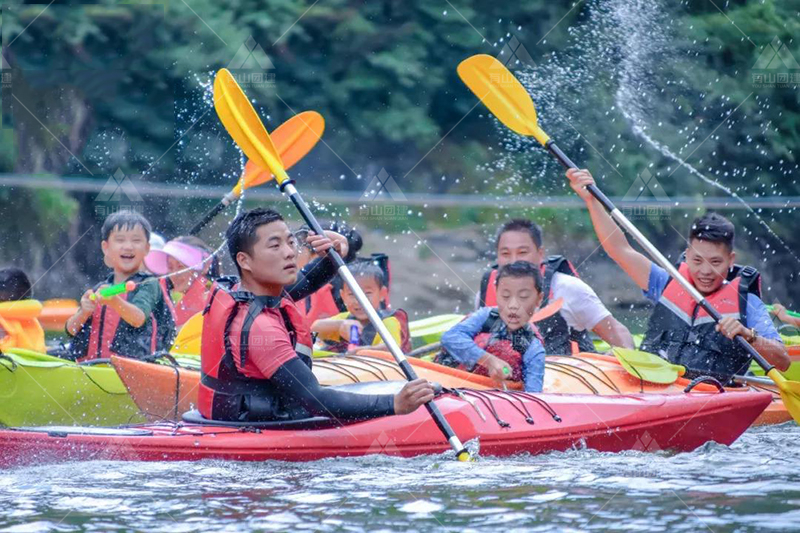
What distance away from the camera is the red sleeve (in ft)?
12.0

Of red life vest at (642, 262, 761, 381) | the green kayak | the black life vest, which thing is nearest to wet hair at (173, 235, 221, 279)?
the green kayak

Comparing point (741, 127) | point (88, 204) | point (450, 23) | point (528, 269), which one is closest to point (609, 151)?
point (741, 127)

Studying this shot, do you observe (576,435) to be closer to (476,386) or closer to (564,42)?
(476,386)

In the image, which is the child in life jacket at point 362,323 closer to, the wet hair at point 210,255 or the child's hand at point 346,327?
the child's hand at point 346,327

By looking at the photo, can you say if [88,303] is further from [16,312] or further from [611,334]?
[611,334]

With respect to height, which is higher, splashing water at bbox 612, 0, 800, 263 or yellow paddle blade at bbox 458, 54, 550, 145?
splashing water at bbox 612, 0, 800, 263

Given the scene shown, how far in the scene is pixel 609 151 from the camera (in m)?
12.3

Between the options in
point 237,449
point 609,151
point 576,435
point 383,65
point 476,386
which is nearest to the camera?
point 237,449

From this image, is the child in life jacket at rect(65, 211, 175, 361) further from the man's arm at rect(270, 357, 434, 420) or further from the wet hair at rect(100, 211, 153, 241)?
the man's arm at rect(270, 357, 434, 420)

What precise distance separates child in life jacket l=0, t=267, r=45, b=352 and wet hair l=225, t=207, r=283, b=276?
7.07 feet

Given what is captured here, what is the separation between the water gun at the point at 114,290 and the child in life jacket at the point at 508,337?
1427mm

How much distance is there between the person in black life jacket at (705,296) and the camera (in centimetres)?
491

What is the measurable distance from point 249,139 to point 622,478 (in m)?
1.98

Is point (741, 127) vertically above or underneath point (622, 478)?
above
